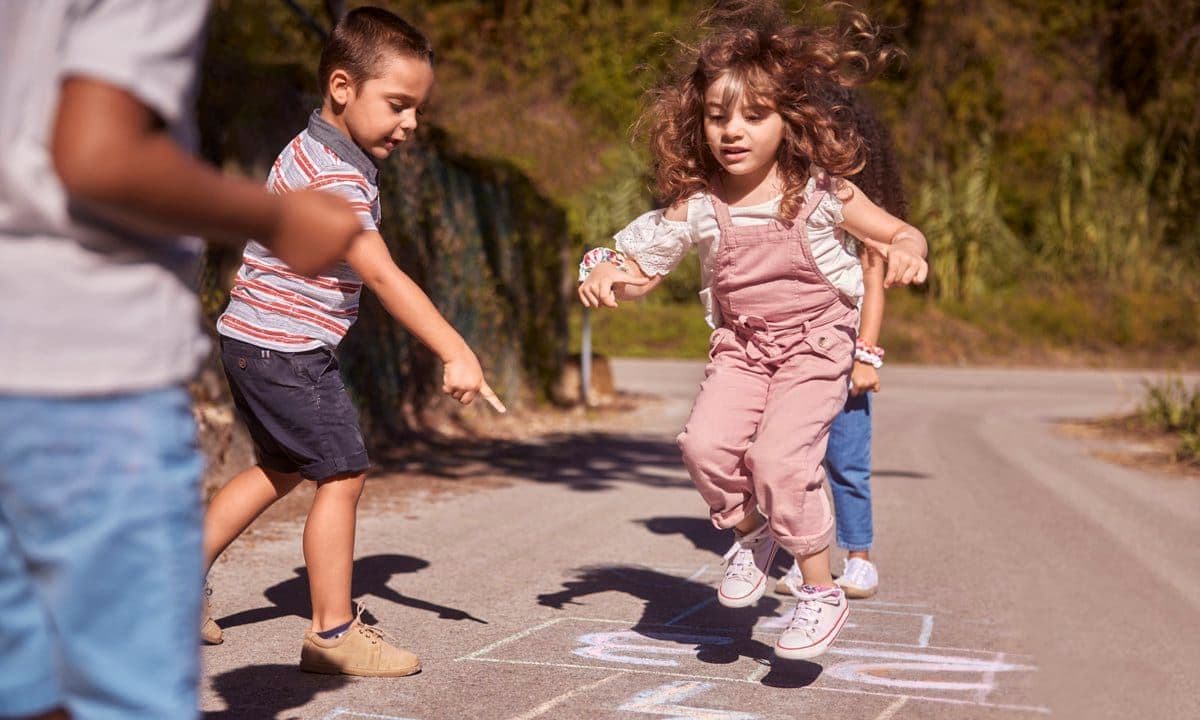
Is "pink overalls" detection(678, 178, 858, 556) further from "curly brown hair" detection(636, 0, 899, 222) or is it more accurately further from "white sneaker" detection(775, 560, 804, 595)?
"white sneaker" detection(775, 560, 804, 595)

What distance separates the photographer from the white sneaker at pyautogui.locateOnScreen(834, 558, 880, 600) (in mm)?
5301

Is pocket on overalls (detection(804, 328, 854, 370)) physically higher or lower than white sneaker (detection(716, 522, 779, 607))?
higher

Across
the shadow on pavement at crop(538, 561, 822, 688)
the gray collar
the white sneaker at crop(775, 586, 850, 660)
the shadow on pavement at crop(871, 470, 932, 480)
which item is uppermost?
the gray collar

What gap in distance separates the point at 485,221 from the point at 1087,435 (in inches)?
206

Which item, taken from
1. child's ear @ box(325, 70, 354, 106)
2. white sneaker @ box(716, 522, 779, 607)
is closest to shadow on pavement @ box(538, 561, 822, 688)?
white sneaker @ box(716, 522, 779, 607)

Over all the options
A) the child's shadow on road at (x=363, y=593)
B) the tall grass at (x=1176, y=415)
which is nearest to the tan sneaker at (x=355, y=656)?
the child's shadow on road at (x=363, y=593)

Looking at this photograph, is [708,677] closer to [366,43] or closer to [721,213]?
[721,213]

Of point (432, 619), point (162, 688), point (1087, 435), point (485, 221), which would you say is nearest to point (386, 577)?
point (432, 619)

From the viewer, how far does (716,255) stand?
4.08 m

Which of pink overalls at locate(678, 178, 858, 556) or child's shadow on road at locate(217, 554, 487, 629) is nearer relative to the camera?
pink overalls at locate(678, 178, 858, 556)

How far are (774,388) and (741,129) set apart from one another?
725 mm

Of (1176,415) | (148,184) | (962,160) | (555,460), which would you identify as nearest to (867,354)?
(148,184)

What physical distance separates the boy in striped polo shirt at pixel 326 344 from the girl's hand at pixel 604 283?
2.04 ft

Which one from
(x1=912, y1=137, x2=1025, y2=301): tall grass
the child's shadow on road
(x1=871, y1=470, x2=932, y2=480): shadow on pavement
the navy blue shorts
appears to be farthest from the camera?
(x1=912, y1=137, x2=1025, y2=301): tall grass
